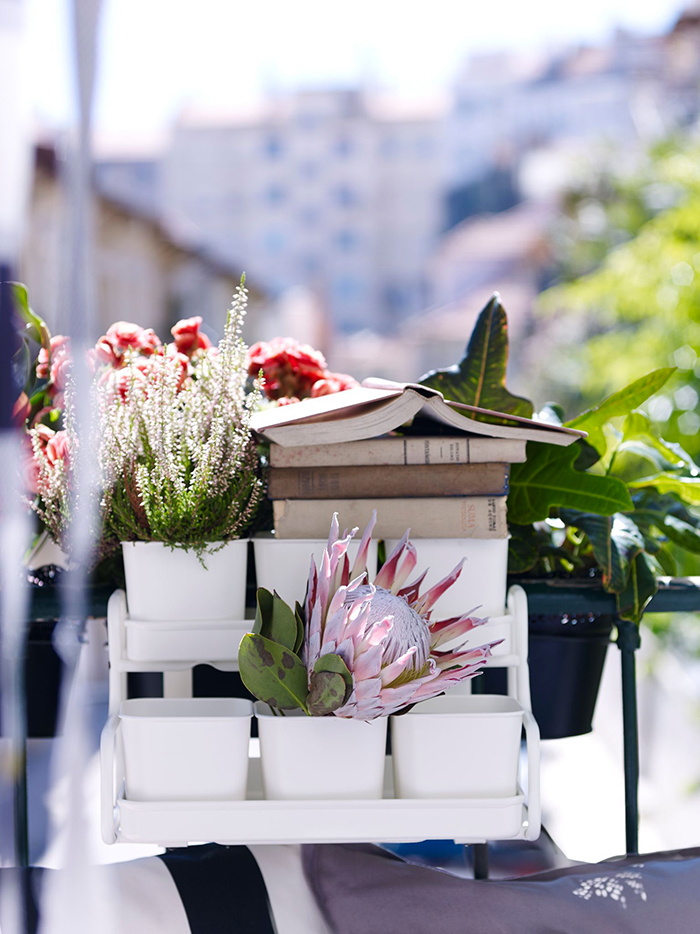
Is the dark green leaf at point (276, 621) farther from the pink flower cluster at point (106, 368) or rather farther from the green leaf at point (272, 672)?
the pink flower cluster at point (106, 368)

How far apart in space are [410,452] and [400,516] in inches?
2.1

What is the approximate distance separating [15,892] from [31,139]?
56 centimetres

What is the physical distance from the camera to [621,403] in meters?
0.80

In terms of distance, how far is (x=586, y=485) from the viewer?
2.37ft

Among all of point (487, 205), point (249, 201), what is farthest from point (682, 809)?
point (249, 201)

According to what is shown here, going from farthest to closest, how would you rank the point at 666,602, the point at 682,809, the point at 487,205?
1. the point at 487,205
2. the point at 682,809
3. the point at 666,602

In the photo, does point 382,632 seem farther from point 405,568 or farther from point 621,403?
point 621,403

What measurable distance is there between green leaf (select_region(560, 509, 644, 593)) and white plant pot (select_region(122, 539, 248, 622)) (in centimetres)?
31

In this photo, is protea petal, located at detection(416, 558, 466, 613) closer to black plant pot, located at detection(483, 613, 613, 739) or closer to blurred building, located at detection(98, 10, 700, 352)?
black plant pot, located at detection(483, 613, 613, 739)

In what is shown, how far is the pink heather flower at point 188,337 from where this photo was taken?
32.5 inches

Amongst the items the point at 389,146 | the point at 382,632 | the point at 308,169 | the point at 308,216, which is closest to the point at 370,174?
the point at 389,146

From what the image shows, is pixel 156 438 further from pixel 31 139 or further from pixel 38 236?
pixel 38 236

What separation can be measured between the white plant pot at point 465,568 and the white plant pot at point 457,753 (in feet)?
0.30

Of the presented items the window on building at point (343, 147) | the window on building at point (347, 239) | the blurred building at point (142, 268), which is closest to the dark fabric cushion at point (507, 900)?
the blurred building at point (142, 268)
